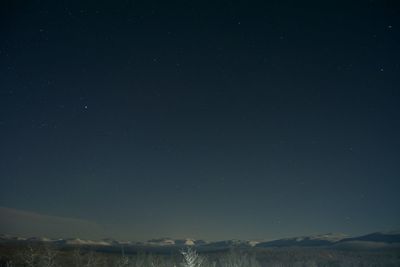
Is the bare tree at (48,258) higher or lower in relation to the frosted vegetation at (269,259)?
higher

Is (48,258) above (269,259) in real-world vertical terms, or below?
above

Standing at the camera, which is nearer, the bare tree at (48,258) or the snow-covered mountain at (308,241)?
the bare tree at (48,258)

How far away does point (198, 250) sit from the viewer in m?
151

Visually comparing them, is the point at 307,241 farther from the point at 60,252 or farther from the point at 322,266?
the point at 60,252

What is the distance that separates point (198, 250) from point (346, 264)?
58440 mm

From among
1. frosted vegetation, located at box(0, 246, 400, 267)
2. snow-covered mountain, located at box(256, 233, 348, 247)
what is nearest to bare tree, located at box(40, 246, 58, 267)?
frosted vegetation, located at box(0, 246, 400, 267)

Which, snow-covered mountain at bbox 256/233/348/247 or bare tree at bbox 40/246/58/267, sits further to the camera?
snow-covered mountain at bbox 256/233/348/247

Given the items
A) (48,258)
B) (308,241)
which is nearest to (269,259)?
(308,241)

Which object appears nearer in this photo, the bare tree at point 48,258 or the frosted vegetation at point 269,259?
the bare tree at point 48,258

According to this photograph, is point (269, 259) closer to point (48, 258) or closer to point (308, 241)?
point (308, 241)

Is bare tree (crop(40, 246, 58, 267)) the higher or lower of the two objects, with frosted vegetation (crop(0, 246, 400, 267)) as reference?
higher

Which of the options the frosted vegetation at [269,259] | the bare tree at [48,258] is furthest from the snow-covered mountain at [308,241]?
the bare tree at [48,258]

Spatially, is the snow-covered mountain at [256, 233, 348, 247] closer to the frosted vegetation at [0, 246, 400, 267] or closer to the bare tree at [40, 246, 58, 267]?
the frosted vegetation at [0, 246, 400, 267]

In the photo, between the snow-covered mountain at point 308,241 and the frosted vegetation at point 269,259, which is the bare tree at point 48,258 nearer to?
the frosted vegetation at point 269,259
